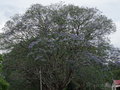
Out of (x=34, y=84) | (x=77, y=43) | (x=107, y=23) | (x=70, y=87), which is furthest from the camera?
(x=70, y=87)

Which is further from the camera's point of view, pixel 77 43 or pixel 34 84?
pixel 34 84

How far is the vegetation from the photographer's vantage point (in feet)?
105

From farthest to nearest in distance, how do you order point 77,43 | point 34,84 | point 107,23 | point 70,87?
1. point 70,87
2. point 34,84
3. point 107,23
4. point 77,43

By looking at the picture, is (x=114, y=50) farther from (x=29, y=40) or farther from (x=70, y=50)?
(x=29, y=40)

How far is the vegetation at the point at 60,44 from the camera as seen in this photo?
3186cm

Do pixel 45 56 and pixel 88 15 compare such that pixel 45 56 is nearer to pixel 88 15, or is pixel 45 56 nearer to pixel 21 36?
pixel 21 36

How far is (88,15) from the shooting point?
3353 cm

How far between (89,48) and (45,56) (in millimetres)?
4726

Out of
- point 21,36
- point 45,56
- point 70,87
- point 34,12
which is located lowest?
point 70,87

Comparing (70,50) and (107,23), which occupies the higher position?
(107,23)

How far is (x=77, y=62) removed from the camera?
3216 centimetres

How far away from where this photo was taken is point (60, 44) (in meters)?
31.4

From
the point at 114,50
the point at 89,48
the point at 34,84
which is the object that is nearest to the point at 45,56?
the point at 89,48

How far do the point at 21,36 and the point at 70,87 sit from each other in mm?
17144
